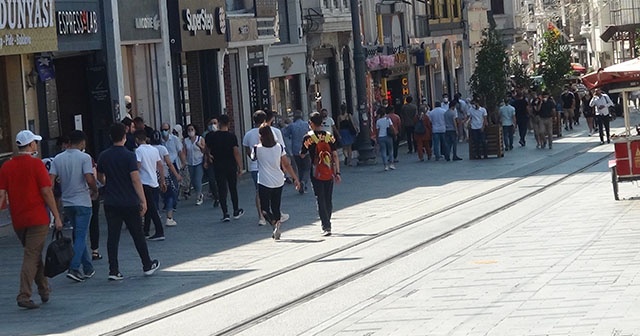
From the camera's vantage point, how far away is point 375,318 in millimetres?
12594

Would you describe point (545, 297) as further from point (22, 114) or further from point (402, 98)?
point (402, 98)

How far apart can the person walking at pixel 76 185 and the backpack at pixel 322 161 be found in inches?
176

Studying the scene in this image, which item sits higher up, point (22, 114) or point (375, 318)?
point (22, 114)

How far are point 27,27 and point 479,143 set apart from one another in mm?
16612

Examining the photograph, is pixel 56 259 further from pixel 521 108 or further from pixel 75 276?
pixel 521 108

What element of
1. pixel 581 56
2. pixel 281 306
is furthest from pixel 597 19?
pixel 281 306

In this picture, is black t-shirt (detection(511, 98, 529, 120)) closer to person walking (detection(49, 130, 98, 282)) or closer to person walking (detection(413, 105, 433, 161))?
person walking (detection(413, 105, 433, 161))

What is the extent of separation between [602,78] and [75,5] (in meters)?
10.6

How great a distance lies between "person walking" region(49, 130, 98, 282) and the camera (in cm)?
1723

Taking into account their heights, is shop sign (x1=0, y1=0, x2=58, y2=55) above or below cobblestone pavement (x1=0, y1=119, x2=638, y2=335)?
above

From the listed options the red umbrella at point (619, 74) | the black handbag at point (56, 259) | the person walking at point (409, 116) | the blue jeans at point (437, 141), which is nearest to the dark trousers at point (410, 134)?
the person walking at point (409, 116)

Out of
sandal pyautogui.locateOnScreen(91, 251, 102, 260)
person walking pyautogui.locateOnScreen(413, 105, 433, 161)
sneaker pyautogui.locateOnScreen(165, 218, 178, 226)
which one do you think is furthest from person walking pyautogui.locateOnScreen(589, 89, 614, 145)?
sandal pyautogui.locateOnScreen(91, 251, 102, 260)

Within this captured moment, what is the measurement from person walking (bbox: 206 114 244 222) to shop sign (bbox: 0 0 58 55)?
398cm

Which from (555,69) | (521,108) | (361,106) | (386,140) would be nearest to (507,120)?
(521,108)
